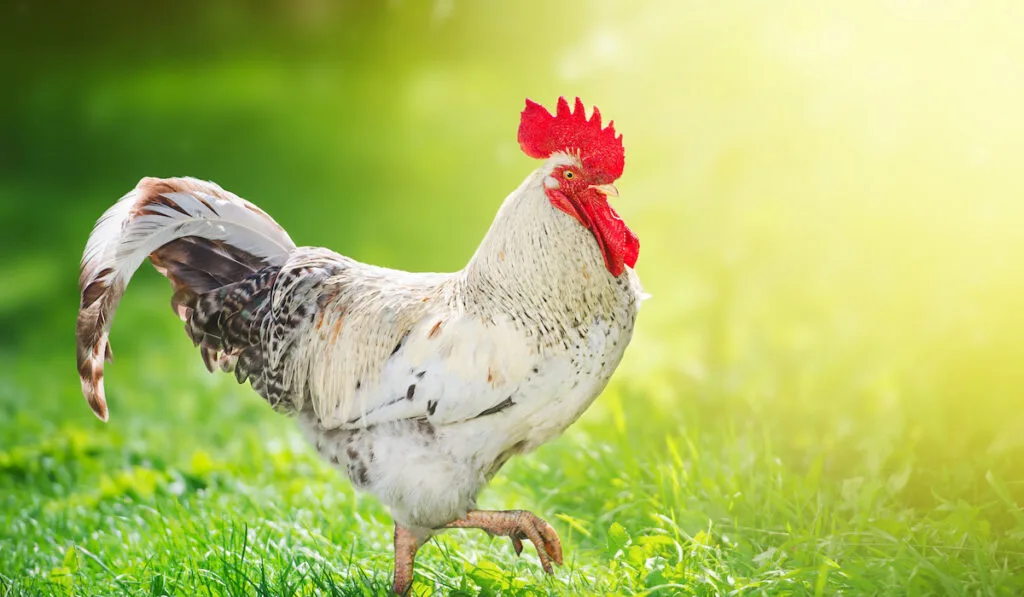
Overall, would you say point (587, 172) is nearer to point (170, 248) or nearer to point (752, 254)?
point (170, 248)

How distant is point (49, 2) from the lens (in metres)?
10.2

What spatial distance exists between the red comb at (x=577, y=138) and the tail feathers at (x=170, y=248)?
111 cm

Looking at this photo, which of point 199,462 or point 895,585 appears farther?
point 199,462

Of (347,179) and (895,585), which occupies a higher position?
(347,179)

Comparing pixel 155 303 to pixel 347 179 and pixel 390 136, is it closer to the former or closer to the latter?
pixel 347 179

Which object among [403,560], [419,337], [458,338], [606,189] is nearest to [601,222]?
[606,189]

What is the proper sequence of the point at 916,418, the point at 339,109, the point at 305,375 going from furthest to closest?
the point at 339,109 < the point at 916,418 < the point at 305,375

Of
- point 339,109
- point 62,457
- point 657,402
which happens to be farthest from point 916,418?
point 339,109

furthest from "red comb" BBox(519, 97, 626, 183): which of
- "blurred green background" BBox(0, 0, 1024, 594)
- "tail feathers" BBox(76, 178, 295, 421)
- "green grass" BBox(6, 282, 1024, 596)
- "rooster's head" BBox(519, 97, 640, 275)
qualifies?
"blurred green background" BBox(0, 0, 1024, 594)

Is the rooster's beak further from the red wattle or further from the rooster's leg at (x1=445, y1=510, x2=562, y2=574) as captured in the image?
the rooster's leg at (x1=445, y1=510, x2=562, y2=574)

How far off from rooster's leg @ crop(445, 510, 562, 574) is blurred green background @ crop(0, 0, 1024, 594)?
0.77 meters

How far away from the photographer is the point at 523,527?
10.2 feet

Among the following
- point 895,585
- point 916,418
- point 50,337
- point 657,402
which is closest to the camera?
point 895,585

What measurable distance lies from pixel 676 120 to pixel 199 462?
9.87ft
